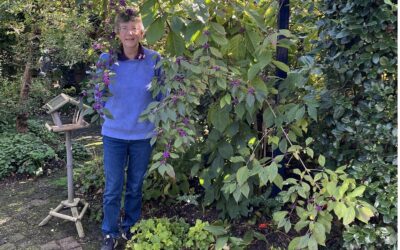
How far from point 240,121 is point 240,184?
70 centimetres

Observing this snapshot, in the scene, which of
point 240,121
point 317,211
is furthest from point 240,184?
point 240,121

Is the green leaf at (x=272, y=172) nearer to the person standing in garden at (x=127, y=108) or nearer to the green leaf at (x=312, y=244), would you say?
the green leaf at (x=312, y=244)

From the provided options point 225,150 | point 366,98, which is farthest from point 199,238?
point 366,98

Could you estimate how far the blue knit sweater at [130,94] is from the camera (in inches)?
107

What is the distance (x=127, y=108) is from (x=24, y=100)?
127 inches

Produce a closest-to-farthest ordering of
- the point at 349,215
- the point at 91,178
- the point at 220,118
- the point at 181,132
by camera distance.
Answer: the point at 349,215, the point at 181,132, the point at 220,118, the point at 91,178

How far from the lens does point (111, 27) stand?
2.95m

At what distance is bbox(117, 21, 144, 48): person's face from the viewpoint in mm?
2629

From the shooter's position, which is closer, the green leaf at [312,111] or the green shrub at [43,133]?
the green leaf at [312,111]

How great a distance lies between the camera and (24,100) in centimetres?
547

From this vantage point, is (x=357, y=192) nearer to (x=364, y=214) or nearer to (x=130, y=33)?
(x=364, y=214)

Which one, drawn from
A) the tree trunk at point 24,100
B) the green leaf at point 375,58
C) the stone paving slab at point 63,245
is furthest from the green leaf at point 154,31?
the tree trunk at point 24,100

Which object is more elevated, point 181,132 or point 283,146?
point 181,132

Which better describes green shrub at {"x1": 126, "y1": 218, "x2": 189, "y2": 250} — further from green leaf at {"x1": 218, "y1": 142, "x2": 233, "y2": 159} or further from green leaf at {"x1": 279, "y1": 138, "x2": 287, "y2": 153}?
green leaf at {"x1": 279, "y1": 138, "x2": 287, "y2": 153}
